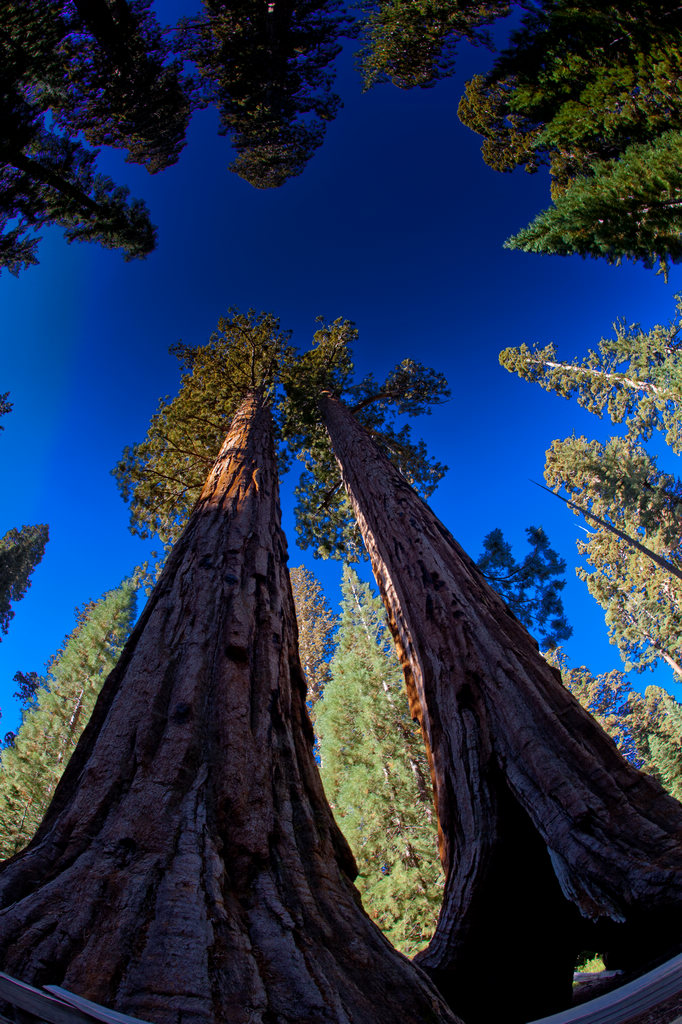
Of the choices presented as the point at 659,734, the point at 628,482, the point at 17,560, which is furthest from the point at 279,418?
the point at 659,734

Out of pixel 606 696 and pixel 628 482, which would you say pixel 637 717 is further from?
pixel 628 482

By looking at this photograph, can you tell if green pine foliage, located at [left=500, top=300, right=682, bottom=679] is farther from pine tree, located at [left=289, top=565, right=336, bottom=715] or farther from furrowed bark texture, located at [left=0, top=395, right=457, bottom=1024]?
furrowed bark texture, located at [left=0, top=395, right=457, bottom=1024]

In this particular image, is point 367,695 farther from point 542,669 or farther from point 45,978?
point 45,978

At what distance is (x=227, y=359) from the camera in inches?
345

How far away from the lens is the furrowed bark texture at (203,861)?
0.90 m

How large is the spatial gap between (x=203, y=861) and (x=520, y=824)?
169cm

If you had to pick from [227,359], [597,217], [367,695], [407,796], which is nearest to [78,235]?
[227,359]

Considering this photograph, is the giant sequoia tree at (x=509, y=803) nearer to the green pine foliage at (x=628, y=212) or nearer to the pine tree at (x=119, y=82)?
the green pine foliage at (x=628, y=212)

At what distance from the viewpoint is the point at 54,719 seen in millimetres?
15648

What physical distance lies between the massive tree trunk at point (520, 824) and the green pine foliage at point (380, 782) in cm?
777

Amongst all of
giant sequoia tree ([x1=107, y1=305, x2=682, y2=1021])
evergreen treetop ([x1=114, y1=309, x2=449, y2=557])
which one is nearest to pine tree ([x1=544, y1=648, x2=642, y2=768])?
evergreen treetop ([x1=114, y1=309, x2=449, y2=557])

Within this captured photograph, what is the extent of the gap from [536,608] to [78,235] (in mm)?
8791

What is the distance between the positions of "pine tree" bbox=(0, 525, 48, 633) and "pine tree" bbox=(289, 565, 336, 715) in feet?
43.8

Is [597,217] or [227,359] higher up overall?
[227,359]
